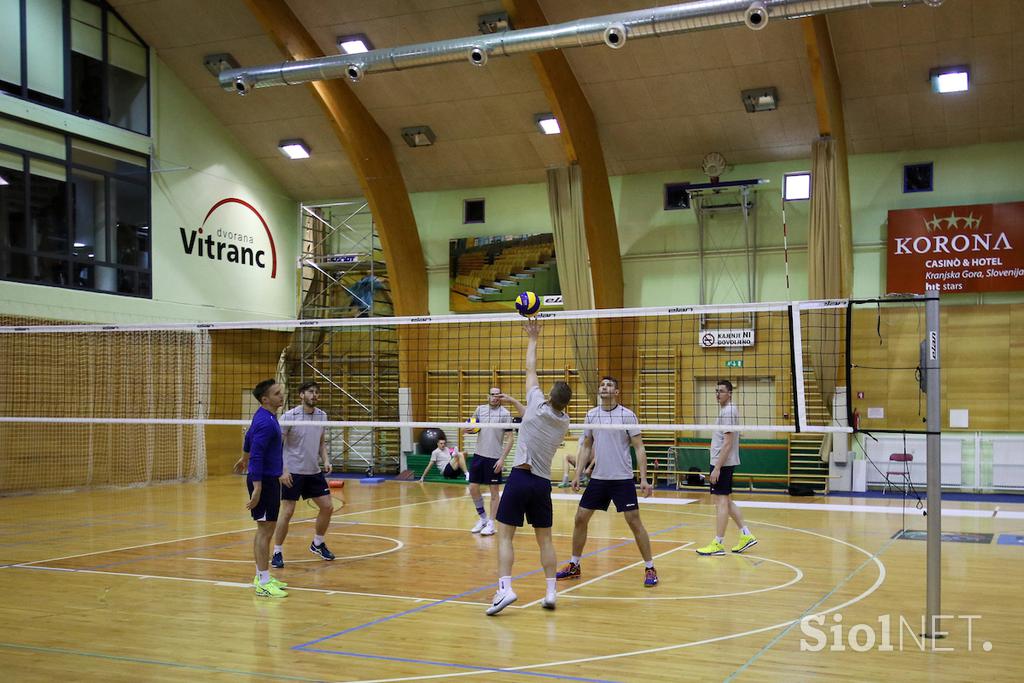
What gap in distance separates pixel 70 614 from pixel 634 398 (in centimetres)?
1504

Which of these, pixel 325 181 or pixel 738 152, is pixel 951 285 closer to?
pixel 738 152

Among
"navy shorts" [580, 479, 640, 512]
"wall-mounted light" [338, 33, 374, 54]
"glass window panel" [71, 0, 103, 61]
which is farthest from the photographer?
"wall-mounted light" [338, 33, 374, 54]

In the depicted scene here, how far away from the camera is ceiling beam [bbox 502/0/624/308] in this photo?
17828 millimetres

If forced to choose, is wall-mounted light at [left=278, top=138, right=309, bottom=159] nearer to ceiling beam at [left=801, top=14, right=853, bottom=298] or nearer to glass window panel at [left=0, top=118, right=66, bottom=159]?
glass window panel at [left=0, top=118, right=66, bottom=159]

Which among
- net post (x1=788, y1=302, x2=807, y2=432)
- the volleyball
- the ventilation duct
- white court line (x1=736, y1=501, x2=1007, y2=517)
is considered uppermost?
the ventilation duct

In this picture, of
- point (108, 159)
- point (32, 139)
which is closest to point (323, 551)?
point (32, 139)

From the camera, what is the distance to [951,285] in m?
19.3

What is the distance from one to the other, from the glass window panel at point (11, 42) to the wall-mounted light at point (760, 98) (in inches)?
547

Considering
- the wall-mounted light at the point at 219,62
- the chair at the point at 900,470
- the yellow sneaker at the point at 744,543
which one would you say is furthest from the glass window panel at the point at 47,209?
the chair at the point at 900,470

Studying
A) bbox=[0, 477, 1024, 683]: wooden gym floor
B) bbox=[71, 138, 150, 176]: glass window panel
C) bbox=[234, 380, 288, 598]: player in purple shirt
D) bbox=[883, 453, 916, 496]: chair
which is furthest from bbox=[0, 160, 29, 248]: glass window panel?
bbox=[883, 453, 916, 496]: chair

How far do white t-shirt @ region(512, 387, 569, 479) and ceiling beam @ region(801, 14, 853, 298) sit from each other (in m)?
11.4

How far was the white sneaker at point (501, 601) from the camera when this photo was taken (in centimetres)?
759

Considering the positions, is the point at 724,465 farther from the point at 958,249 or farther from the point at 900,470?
the point at 958,249

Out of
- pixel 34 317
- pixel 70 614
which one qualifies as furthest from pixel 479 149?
pixel 70 614
